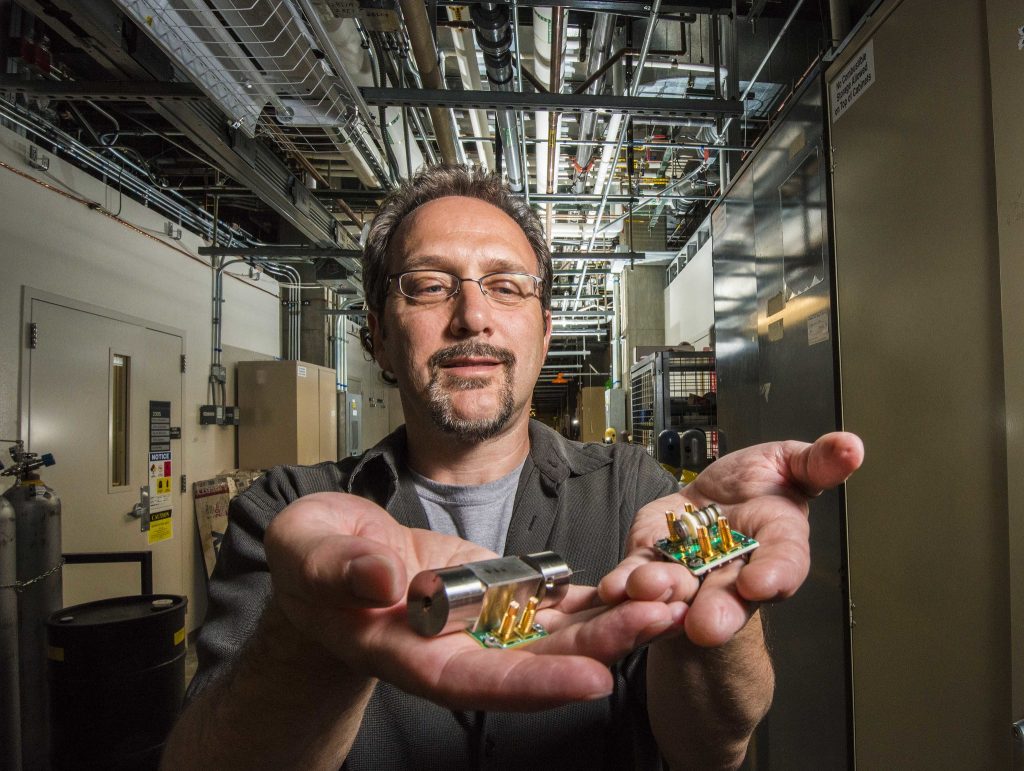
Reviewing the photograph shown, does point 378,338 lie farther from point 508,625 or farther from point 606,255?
point 606,255

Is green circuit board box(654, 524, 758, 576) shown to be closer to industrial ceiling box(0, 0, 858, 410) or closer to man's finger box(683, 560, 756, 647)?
man's finger box(683, 560, 756, 647)

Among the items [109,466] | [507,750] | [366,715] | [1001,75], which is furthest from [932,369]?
[109,466]

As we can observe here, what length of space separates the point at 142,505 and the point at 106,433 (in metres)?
0.64

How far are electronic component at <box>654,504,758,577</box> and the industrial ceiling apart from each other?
6.08 ft

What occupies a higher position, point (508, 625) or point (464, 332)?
point (464, 332)

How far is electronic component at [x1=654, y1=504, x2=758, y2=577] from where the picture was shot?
0.75m

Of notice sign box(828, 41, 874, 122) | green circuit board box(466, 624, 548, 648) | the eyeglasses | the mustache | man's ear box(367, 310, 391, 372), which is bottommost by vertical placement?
green circuit board box(466, 624, 548, 648)

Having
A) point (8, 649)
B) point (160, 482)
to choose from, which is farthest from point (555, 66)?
point (160, 482)

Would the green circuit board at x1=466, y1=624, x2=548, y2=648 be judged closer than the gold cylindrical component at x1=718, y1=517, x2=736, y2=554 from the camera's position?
Yes

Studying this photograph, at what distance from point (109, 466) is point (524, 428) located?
144 inches

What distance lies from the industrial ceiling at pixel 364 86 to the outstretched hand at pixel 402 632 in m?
1.89

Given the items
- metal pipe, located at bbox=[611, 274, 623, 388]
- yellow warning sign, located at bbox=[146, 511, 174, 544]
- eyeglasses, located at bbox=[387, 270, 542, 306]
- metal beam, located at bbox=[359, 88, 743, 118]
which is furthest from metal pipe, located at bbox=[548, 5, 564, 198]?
metal pipe, located at bbox=[611, 274, 623, 388]

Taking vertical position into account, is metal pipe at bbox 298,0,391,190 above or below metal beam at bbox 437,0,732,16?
below

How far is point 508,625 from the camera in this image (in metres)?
0.70
